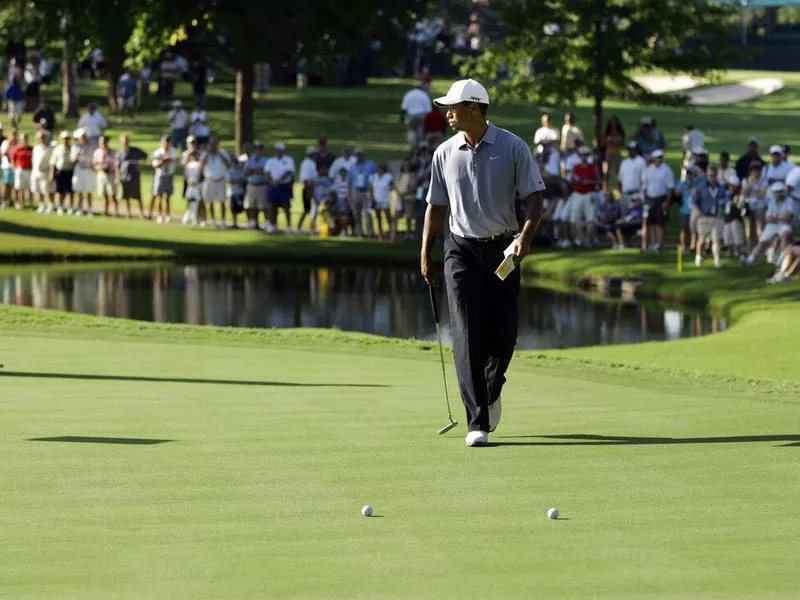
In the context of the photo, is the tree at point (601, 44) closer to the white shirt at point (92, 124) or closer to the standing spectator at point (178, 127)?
the white shirt at point (92, 124)

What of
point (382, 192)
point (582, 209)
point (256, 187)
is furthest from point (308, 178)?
point (582, 209)

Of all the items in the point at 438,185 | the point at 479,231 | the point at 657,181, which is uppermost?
the point at 438,185

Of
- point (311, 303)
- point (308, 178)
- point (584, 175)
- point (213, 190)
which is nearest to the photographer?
point (311, 303)

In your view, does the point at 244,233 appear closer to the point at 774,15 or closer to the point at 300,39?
the point at 300,39

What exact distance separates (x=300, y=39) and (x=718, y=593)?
38.4 m

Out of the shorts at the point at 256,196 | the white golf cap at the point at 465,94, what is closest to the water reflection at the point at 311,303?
the shorts at the point at 256,196

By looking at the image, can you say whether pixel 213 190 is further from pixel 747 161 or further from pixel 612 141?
pixel 747 161

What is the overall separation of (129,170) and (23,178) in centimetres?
335

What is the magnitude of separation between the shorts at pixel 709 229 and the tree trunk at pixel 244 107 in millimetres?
16549

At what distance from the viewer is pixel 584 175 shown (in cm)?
3183

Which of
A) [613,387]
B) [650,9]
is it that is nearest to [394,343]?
[613,387]

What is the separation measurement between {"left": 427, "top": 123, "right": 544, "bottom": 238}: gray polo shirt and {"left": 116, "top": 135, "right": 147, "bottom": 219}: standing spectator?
96.4 feet

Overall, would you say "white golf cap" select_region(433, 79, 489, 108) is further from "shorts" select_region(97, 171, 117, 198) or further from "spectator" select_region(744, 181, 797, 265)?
"shorts" select_region(97, 171, 117, 198)

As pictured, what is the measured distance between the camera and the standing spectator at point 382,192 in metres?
34.3
